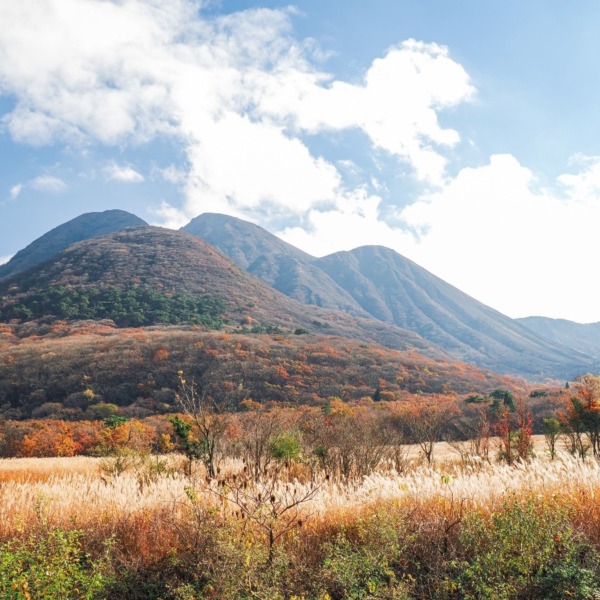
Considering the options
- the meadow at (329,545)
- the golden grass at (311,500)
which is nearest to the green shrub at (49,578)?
the meadow at (329,545)

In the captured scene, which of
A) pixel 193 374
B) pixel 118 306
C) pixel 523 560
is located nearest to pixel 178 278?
pixel 118 306

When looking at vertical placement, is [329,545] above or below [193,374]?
above

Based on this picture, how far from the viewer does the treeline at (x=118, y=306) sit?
99625 mm

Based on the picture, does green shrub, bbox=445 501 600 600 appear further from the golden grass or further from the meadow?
the golden grass

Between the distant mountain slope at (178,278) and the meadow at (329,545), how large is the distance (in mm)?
103861

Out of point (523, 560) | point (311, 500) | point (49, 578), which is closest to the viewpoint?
point (49, 578)

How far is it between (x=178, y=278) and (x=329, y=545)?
446ft

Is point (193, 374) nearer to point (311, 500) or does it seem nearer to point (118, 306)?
point (118, 306)

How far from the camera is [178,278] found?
135 metres

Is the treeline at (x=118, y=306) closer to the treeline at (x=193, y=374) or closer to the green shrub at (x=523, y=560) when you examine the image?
the treeline at (x=193, y=374)

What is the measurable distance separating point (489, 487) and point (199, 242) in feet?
572

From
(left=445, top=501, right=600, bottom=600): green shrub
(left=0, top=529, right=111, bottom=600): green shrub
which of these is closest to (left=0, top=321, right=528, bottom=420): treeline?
(left=0, top=529, right=111, bottom=600): green shrub

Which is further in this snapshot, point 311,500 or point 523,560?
point 311,500

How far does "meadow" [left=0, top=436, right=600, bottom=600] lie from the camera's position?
13.2ft
